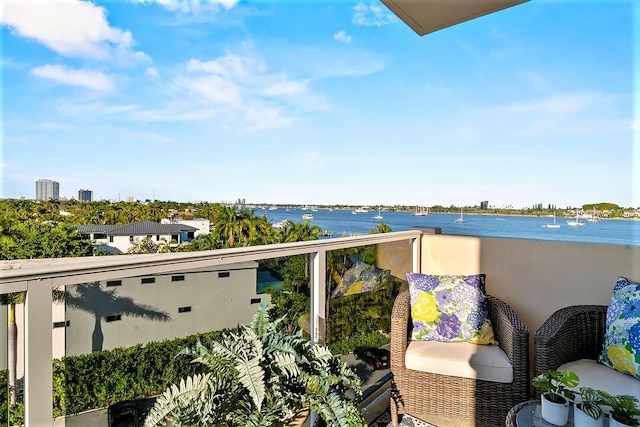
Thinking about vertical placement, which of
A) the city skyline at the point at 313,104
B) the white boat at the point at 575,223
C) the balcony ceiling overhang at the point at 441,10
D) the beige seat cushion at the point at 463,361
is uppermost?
the city skyline at the point at 313,104

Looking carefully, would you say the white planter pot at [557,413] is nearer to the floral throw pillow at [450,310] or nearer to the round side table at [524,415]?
the round side table at [524,415]

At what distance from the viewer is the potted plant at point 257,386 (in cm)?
144

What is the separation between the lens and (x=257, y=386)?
147cm

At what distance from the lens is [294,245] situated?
2.09 meters

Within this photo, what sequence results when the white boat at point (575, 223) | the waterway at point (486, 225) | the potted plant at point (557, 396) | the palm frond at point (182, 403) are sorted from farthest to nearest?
the white boat at point (575, 223) < the waterway at point (486, 225) < the potted plant at point (557, 396) < the palm frond at point (182, 403)

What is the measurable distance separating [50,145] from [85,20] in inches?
411

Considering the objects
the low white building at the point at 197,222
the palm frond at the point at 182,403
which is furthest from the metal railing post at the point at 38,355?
the low white building at the point at 197,222

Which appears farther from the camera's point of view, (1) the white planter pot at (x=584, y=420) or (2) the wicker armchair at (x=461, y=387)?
(2) the wicker armchair at (x=461, y=387)

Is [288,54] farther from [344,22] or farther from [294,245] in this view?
[294,245]

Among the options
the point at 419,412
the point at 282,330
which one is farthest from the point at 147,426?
the point at 419,412

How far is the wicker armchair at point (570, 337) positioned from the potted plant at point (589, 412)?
0.67 meters

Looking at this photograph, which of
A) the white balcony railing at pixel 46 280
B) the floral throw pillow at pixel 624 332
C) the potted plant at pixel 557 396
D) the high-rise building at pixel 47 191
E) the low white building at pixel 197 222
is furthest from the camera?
the high-rise building at pixel 47 191

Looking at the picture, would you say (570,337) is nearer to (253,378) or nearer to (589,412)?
(589,412)

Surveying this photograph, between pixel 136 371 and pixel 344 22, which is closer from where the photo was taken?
pixel 136 371
